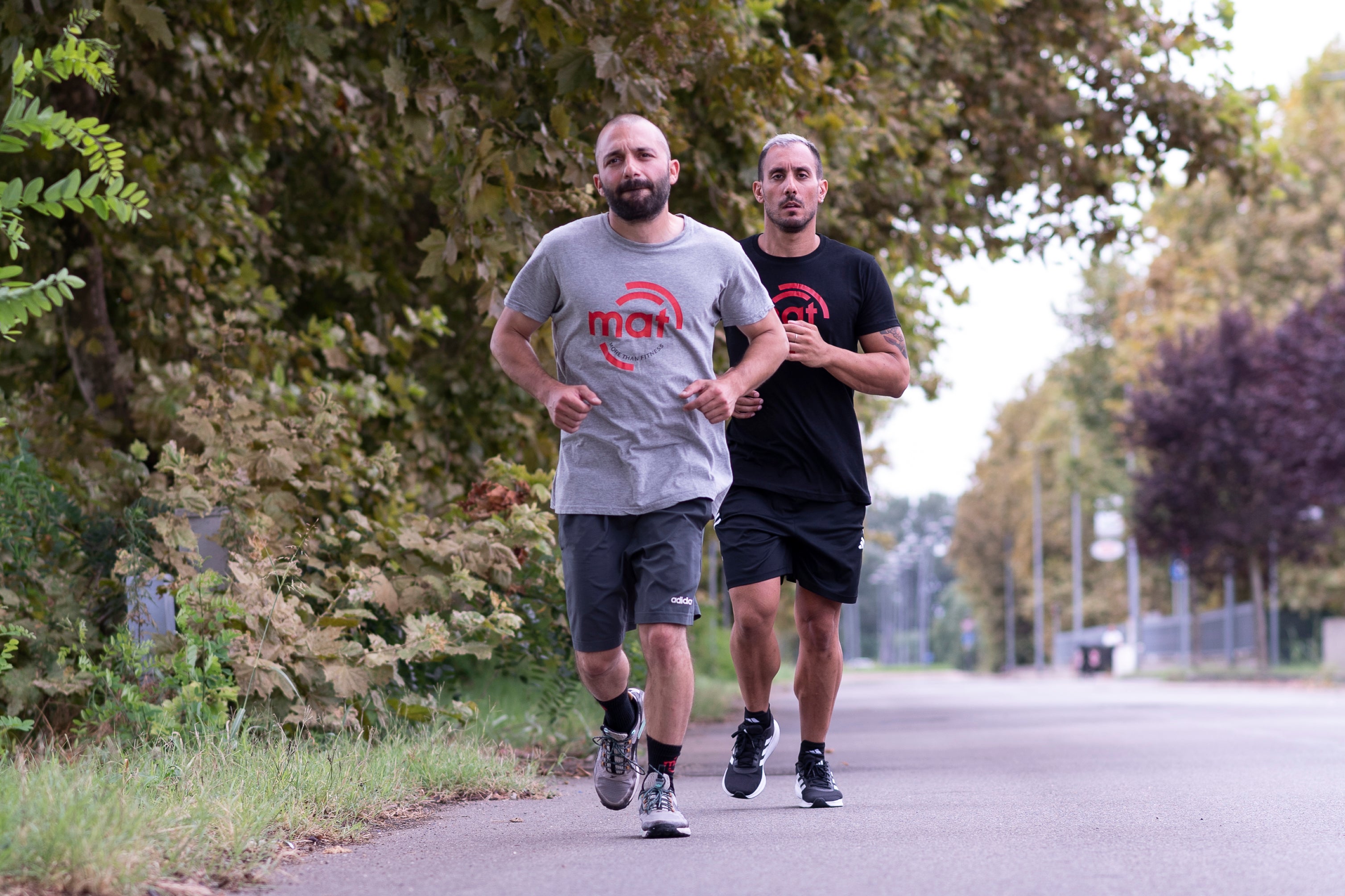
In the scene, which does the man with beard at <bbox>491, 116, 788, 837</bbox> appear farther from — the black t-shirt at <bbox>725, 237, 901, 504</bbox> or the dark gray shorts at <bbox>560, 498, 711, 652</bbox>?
the black t-shirt at <bbox>725, 237, 901, 504</bbox>

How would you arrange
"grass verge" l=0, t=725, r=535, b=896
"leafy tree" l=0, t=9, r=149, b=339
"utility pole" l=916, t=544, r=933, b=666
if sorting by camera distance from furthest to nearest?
"utility pole" l=916, t=544, r=933, b=666, "leafy tree" l=0, t=9, r=149, b=339, "grass verge" l=0, t=725, r=535, b=896

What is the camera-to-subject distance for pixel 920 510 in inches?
7293

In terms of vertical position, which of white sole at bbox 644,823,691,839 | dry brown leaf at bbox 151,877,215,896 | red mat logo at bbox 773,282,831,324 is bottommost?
dry brown leaf at bbox 151,877,215,896

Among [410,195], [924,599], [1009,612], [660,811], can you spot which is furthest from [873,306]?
[924,599]

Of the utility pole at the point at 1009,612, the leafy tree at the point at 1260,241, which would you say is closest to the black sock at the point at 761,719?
the leafy tree at the point at 1260,241

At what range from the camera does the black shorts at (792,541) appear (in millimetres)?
5715

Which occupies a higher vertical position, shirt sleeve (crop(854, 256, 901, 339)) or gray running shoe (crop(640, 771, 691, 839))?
shirt sleeve (crop(854, 256, 901, 339))

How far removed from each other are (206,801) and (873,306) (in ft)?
9.49

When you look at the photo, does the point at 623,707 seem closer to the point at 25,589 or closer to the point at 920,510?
the point at 25,589

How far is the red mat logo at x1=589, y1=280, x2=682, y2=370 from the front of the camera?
491 centimetres

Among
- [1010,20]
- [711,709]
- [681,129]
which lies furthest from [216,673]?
[1010,20]

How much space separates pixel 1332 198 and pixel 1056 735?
3071 cm

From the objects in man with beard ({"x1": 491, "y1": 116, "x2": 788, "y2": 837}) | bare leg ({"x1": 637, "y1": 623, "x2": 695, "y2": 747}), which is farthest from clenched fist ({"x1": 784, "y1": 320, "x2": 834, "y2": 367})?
bare leg ({"x1": 637, "y1": 623, "x2": 695, "y2": 747})

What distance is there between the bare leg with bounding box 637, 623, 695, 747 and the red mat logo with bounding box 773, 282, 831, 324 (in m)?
1.34
